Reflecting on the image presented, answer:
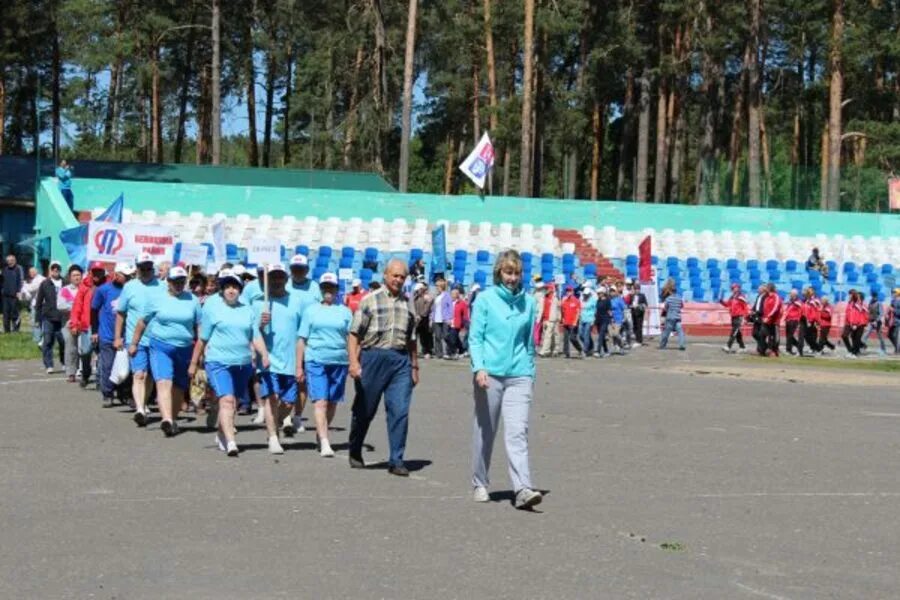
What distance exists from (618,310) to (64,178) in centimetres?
1647

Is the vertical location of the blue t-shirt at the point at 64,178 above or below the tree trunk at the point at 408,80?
below

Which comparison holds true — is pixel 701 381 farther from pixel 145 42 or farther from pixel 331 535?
pixel 145 42

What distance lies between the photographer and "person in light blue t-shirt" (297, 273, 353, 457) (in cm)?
1384

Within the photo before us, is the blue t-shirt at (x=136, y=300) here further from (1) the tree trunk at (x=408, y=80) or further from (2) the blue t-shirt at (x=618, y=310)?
(1) the tree trunk at (x=408, y=80)

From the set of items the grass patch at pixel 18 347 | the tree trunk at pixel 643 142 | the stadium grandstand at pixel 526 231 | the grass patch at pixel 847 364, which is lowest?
the grass patch at pixel 847 364

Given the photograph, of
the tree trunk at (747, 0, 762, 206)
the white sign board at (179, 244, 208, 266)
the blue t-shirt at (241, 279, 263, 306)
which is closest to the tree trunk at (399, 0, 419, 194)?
the tree trunk at (747, 0, 762, 206)

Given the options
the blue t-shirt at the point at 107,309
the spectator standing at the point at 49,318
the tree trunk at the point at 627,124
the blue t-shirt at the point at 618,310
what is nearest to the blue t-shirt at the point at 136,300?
the blue t-shirt at the point at 107,309

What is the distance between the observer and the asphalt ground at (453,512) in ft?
27.7

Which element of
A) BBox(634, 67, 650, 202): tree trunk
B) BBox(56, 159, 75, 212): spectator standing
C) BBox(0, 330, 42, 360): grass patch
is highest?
BBox(634, 67, 650, 202): tree trunk

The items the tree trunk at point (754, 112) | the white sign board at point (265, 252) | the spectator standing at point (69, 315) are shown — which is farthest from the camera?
the tree trunk at point (754, 112)

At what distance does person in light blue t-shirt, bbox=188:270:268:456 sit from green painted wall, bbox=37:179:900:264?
27294 millimetres

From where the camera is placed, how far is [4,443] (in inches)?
572

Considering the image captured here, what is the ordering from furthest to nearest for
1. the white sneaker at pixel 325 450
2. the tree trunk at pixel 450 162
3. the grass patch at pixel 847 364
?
1. the tree trunk at pixel 450 162
2. the grass patch at pixel 847 364
3. the white sneaker at pixel 325 450

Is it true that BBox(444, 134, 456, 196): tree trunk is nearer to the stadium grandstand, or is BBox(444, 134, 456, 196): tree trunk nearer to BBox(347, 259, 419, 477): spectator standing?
the stadium grandstand
